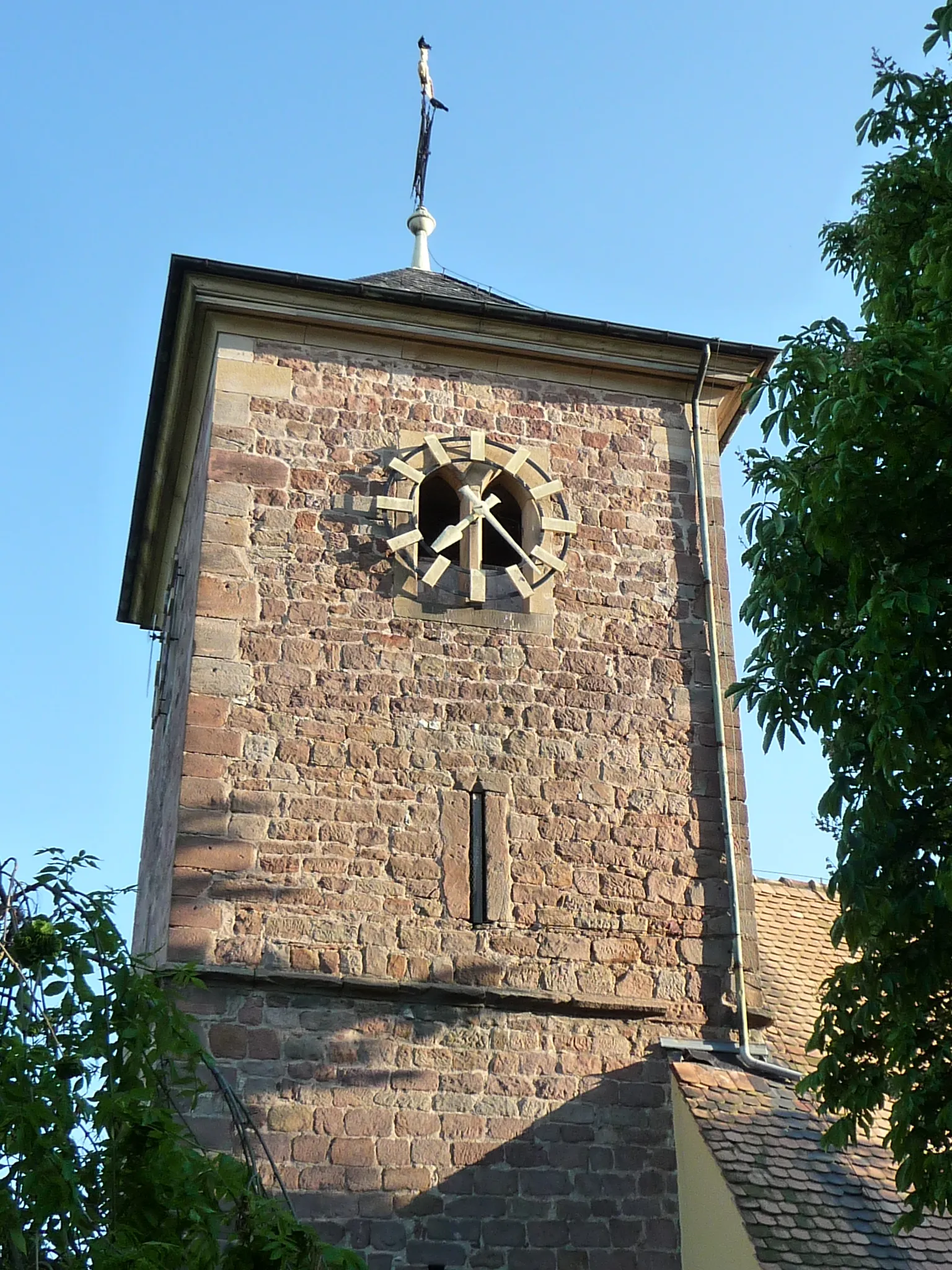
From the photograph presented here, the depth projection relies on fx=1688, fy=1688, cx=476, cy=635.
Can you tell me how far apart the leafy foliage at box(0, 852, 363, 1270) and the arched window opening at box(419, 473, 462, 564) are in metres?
4.39

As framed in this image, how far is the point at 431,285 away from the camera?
1157 cm

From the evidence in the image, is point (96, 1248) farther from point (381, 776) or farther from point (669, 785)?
point (669, 785)

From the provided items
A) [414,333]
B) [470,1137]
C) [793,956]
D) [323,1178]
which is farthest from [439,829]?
[414,333]

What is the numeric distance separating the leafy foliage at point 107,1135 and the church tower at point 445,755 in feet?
5.95

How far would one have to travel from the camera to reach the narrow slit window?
908 centimetres

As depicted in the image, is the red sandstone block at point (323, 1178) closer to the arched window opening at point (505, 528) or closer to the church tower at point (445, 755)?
the church tower at point (445, 755)

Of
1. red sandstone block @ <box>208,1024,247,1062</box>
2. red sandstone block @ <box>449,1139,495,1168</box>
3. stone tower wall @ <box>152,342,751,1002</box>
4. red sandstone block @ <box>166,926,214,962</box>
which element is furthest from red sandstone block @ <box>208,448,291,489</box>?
red sandstone block @ <box>449,1139,495,1168</box>

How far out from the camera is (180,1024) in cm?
643

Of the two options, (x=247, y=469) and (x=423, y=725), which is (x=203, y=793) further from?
(x=247, y=469)

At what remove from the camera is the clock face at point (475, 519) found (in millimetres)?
10000

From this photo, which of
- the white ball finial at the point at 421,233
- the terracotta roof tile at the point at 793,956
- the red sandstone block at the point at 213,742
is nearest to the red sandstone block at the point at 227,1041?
the red sandstone block at the point at 213,742

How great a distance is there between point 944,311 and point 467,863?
4.09 metres

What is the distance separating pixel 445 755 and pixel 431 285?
373 cm

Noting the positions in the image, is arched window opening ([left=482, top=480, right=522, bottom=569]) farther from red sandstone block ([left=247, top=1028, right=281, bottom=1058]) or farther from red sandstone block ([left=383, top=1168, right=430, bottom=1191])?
red sandstone block ([left=383, top=1168, right=430, bottom=1191])
